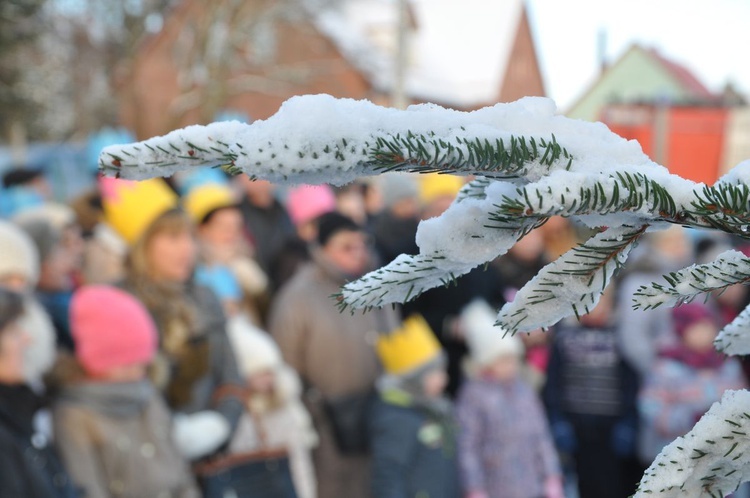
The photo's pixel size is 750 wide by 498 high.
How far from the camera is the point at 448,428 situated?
12.8 ft

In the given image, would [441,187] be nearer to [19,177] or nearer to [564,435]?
[564,435]

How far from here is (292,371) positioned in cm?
381

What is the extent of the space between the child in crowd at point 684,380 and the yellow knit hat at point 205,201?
2265mm

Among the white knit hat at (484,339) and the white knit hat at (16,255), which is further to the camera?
the white knit hat at (484,339)

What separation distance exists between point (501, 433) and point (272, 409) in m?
1.07

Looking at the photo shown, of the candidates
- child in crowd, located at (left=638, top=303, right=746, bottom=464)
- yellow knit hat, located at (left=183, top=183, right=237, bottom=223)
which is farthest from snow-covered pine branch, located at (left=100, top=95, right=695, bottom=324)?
child in crowd, located at (left=638, top=303, right=746, bottom=464)

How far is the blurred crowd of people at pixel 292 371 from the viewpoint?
9.49 ft

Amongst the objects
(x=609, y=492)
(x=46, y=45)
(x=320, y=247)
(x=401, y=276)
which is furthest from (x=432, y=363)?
(x=46, y=45)

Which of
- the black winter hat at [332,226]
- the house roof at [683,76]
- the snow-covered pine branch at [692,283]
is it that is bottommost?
the snow-covered pine branch at [692,283]

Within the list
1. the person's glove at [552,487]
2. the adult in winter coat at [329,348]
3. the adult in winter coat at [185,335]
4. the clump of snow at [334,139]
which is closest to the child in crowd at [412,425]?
the adult in winter coat at [329,348]

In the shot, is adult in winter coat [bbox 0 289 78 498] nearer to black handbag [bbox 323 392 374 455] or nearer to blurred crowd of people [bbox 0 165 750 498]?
blurred crowd of people [bbox 0 165 750 498]

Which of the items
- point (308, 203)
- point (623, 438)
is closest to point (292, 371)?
point (623, 438)

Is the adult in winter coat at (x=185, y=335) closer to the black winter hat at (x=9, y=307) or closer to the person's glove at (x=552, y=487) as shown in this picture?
the black winter hat at (x=9, y=307)

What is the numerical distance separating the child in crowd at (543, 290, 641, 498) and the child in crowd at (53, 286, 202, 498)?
2.25m
